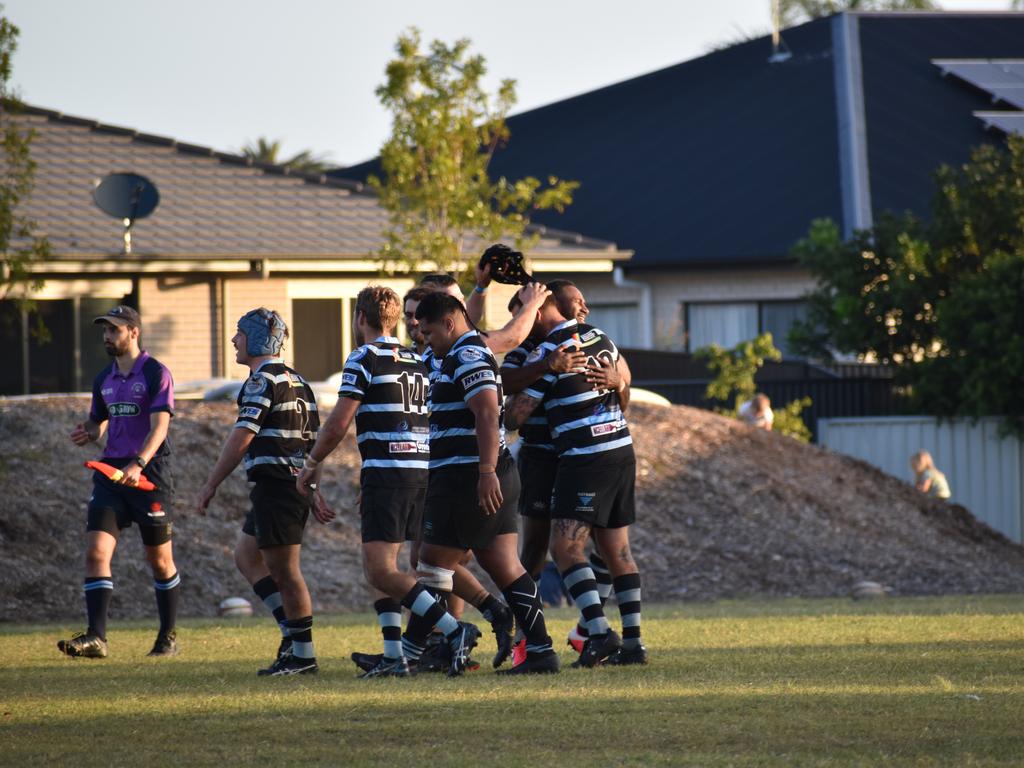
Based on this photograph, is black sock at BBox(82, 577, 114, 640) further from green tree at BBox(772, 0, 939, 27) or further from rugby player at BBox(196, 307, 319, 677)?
green tree at BBox(772, 0, 939, 27)

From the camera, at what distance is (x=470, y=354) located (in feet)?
29.3

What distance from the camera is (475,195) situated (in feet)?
69.6

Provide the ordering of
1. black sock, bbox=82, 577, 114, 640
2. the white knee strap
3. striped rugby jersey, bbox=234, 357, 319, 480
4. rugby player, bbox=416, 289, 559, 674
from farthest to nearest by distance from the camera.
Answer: black sock, bbox=82, 577, 114, 640, striped rugby jersey, bbox=234, 357, 319, 480, the white knee strap, rugby player, bbox=416, 289, 559, 674

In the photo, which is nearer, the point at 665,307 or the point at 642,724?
the point at 642,724

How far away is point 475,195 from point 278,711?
13771mm

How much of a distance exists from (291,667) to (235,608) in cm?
576

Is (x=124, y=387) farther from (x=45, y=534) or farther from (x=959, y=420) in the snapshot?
(x=959, y=420)

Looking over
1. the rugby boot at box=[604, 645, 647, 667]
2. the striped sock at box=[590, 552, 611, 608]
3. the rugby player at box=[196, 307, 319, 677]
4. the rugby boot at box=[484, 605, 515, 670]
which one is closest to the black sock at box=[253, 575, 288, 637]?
the rugby player at box=[196, 307, 319, 677]

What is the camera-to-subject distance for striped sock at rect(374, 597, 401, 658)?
9438 millimetres

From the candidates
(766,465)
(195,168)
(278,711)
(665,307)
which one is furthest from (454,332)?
(665,307)

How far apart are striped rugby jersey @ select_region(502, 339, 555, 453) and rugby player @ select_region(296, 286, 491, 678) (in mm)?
669

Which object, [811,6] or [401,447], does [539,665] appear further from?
[811,6]

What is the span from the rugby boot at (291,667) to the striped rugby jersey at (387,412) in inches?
46.7

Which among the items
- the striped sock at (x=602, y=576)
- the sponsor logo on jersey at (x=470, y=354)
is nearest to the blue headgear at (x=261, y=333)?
the sponsor logo on jersey at (x=470, y=354)
